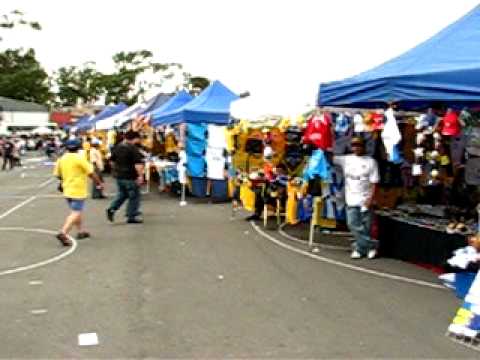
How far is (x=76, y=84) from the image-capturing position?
336ft

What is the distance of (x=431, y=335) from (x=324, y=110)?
4.91 meters

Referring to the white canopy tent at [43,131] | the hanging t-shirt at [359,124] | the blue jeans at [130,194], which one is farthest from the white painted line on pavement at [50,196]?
the white canopy tent at [43,131]

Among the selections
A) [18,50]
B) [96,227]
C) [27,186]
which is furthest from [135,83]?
[96,227]

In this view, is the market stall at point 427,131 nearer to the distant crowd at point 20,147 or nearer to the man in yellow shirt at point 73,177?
the man in yellow shirt at point 73,177

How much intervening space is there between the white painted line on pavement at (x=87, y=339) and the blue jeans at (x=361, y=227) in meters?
4.82

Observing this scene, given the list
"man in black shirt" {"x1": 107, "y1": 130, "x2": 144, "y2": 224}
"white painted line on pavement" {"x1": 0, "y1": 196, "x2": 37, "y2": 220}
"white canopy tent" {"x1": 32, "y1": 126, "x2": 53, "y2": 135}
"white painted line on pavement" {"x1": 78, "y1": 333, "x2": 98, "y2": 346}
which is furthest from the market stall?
"white canopy tent" {"x1": 32, "y1": 126, "x2": 53, "y2": 135}

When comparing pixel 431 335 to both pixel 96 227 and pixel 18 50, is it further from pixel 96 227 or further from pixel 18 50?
pixel 18 50

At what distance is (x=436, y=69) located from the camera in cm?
770

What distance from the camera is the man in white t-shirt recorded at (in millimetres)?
9859

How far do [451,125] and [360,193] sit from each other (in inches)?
63.8

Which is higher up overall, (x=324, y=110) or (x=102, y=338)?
(x=324, y=110)

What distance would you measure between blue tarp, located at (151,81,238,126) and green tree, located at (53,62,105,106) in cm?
7641

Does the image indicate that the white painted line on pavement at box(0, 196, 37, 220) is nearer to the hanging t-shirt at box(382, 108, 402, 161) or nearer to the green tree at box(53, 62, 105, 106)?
the hanging t-shirt at box(382, 108, 402, 161)

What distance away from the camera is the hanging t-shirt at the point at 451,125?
8.88 metres
